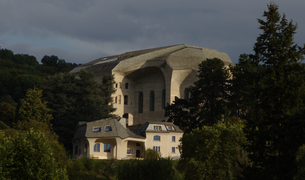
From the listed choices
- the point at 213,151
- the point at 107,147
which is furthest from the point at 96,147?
the point at 213,151

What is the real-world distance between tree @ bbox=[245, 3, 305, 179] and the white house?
25.9m

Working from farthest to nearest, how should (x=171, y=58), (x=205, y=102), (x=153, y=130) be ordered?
(x=171, y=58) < (x=205, y=102) < (x=153, y=130)

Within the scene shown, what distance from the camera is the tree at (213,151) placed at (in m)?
29.9

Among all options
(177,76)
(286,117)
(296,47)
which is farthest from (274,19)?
(177,76)

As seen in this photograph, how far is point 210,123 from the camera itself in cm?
5288

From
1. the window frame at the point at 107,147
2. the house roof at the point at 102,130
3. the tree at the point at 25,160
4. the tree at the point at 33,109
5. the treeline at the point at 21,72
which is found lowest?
the tree at the point at 25,160

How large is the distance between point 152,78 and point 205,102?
13.3m

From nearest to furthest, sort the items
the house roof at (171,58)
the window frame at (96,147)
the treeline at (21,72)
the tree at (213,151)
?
the tree at (213,151) → the window frame at (96,147) → the house roof at (171,58) → the treeline at (21,72)

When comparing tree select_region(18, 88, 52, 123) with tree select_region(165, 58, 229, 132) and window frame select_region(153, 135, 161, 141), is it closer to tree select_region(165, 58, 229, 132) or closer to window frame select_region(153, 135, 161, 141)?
window frame select_region(153, 135, 161, 141)

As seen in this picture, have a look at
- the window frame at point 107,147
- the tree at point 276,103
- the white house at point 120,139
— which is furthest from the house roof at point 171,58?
the tree at point 276,103

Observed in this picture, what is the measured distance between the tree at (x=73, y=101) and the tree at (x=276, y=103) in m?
35.8

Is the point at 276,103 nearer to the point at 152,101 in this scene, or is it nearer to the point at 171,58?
the point at 171,58

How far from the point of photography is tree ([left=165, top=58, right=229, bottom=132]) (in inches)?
2073

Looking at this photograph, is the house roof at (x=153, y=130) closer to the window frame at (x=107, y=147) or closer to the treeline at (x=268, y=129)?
the window frame at (x=107, y=147)
